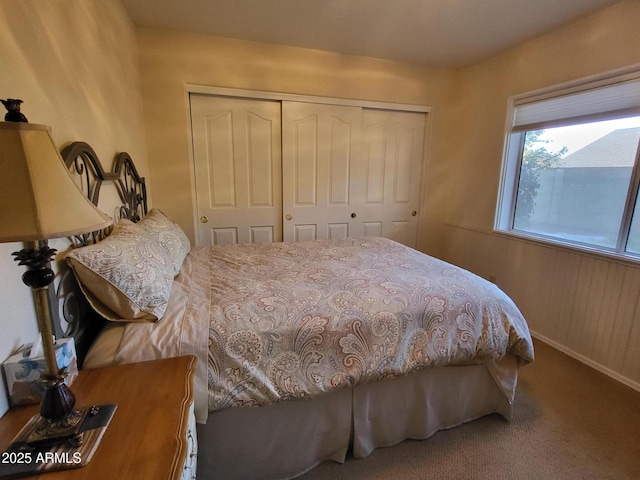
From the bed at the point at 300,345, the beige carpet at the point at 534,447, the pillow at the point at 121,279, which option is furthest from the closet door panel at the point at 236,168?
the beige carpet at the point at 534,447

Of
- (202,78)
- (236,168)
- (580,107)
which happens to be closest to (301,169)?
(236,168)

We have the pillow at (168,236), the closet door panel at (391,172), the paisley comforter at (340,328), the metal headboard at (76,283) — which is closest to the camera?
the metal headboard at (76,283)

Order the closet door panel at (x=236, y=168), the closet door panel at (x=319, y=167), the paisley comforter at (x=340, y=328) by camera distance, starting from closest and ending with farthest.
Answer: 1. the paisley comforter at (x=340, y=328)
2. the closet door panel at (x=236, y=168)
3. the closet door panel at (x=319, y=167)

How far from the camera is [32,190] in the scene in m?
0.57

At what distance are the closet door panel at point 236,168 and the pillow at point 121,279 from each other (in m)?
1.69

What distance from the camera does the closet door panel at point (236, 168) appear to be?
2.89 meters

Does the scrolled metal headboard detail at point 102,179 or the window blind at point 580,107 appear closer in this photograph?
the scrolled metal headboard detail at point 102,179

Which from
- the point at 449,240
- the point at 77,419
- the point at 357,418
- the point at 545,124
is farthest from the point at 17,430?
the point at 449,240

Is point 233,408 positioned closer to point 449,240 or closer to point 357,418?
point 357,418

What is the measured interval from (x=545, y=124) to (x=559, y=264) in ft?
3.81

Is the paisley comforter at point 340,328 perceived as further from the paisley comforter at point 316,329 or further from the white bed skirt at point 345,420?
the white bed skirt at point 345,420

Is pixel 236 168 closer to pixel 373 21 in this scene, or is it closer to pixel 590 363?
pixel 373 21

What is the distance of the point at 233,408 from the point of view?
1244 mm

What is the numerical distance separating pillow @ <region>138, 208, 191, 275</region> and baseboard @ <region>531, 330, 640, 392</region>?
2.91 metres
